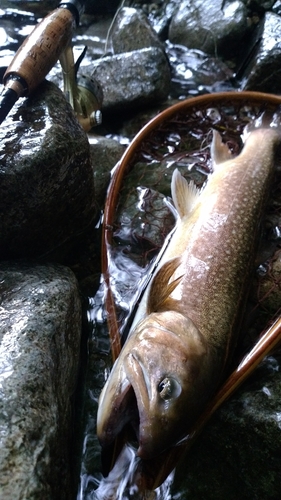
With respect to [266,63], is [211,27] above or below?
above

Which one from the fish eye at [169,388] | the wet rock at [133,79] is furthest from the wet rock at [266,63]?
the fish eye at [169,388]

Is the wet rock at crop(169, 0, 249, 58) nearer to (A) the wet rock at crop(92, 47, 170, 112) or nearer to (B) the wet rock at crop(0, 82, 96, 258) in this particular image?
(A) the wet rock at crop(92, 47, 170, 112)

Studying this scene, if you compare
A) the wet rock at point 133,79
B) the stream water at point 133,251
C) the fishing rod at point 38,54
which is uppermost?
the fishing rod at point 38,54

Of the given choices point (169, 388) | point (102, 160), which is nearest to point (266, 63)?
point (102, 160)

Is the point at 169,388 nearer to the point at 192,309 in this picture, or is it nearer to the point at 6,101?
the point at 192,309

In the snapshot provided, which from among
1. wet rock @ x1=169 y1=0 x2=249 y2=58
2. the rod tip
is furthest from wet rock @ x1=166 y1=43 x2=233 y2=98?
the rod tip

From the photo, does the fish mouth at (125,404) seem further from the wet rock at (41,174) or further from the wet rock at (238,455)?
the wet rock at (41,174)
